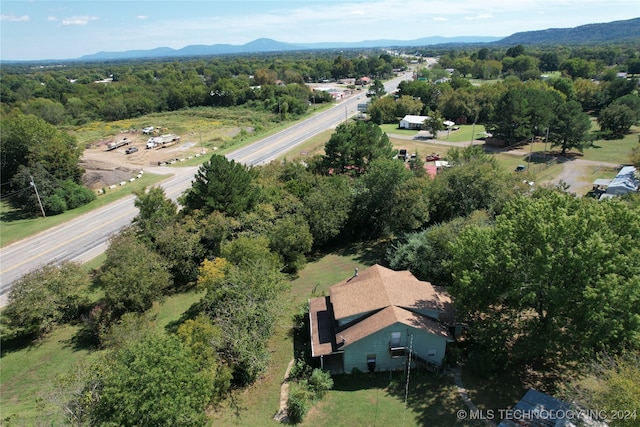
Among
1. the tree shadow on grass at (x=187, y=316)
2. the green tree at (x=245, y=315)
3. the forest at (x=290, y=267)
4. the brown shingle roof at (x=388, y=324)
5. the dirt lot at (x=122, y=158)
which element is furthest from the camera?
the dirt lot at (x=122, y=158)

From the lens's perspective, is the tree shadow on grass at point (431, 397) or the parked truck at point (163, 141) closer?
the tree shadow on grass at point (431, 397)

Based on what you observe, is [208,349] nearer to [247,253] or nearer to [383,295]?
[247,253]

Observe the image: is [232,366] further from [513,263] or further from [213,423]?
[513,263]

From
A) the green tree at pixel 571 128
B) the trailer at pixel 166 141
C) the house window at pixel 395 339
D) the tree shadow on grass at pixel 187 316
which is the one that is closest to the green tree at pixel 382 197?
the house window at pixel 395 339

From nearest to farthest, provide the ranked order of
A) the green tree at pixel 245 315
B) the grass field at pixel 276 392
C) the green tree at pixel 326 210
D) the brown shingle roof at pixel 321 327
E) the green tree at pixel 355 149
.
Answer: the grass field at pixel 276 392, the green tree at pixel 245 315, the brown shingle roof at pixel 321 327, the green tree at pixel 326 210, the green tree at pixel 355 149

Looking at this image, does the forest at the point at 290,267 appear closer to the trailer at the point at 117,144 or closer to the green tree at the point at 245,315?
the green tree at the point at 245,315

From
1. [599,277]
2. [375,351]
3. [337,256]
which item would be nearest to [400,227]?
[337,256]

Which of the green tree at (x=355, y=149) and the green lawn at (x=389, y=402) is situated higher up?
the green tree at (x=355, y=149)

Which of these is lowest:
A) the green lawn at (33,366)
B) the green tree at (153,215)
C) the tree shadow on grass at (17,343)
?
the tree shadow on grass at (17,343)
